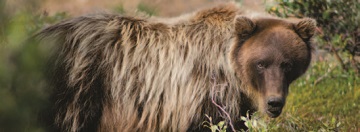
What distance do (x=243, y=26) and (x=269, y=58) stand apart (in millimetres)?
349

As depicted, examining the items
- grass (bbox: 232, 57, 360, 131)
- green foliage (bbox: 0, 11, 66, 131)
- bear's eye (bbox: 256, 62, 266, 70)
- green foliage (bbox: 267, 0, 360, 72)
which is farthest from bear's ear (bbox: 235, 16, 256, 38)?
green foliage (bbox: 267, 0, 360, 72)

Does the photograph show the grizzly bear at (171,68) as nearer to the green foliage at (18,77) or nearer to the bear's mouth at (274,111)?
the bear's mouth at (274,111)

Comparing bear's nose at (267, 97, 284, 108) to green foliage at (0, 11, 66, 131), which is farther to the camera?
bear's nose at (267, 97, 284, 108)

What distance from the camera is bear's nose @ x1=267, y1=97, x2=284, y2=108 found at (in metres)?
5.20

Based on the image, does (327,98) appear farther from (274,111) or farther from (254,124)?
(254,124)

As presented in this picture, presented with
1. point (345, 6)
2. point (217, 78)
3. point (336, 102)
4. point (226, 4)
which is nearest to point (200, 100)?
point (217, 78)

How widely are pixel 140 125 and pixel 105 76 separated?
0.52m

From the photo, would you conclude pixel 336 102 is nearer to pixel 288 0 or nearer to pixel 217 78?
pixel 288 0

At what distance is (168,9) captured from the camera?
15641 mm

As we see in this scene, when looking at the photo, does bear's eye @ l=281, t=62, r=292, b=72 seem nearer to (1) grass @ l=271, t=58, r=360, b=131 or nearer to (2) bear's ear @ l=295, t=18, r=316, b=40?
(2) bear's ear @ l=295, t=18, r=316, b=40

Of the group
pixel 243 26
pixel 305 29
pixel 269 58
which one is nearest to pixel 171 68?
pixel 243 26

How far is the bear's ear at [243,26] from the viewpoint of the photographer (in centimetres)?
538

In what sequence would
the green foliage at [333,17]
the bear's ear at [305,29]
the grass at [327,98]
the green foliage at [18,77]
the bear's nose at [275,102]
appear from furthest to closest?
the green foliage at [333,17] < the grass at [327,98] < the bear's ear at [305,29] < the bear's nose at [275,102] < the green foliage at [18,77]

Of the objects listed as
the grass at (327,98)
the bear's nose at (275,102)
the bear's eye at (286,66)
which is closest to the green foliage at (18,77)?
the bear's nose at (275,102)
